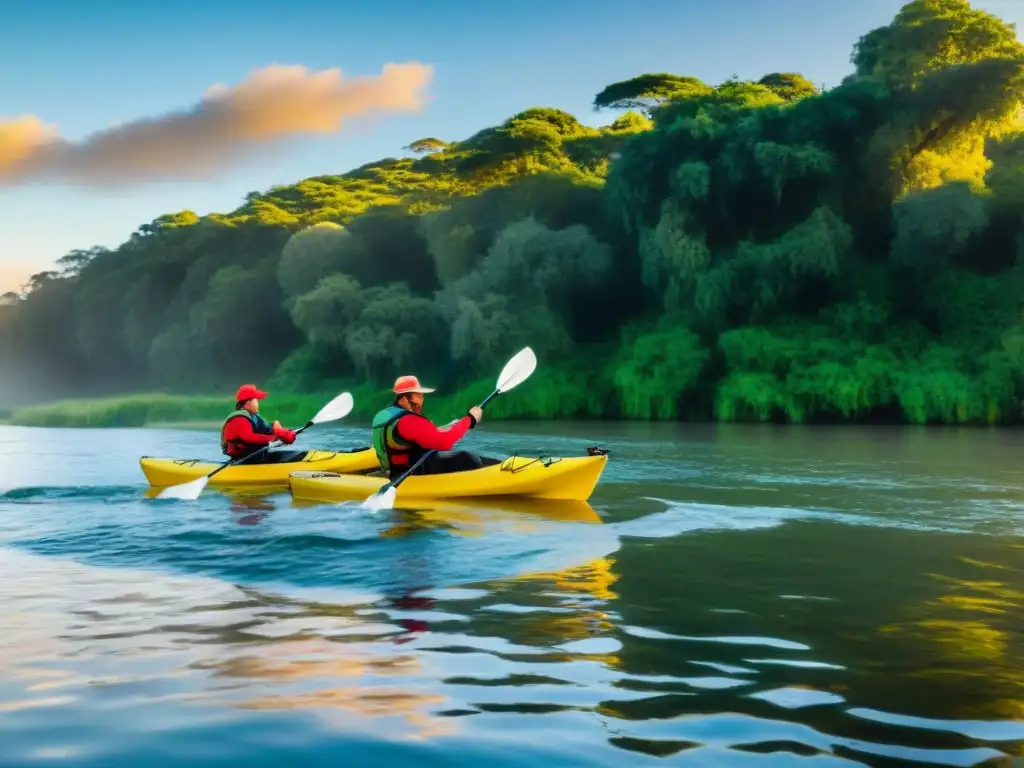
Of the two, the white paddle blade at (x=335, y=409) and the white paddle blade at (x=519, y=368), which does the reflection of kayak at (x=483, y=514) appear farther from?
the white paddle blade at (x=335, y=409)

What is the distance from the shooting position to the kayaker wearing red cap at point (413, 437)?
877cm

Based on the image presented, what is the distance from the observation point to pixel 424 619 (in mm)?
4891

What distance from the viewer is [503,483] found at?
9.27 meters

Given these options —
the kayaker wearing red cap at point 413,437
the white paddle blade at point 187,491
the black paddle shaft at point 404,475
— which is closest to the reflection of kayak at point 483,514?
the black paddle shaft at point 404,475

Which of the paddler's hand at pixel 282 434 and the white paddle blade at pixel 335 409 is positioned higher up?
the white paddle blade at pixel 335 409

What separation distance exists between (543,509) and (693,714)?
5.60m

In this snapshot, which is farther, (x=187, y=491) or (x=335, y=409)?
(x=335, y=409)

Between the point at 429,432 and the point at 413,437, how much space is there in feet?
0.54

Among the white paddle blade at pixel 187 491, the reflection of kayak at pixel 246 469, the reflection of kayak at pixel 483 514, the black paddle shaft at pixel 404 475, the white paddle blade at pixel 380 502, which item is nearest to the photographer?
the reflection of kayak at pixel 483 514

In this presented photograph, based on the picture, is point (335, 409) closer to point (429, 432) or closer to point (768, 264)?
point (429, 432)

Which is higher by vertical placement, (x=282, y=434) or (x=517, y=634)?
(x=282, y=434)

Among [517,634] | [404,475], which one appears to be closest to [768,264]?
[404,475]

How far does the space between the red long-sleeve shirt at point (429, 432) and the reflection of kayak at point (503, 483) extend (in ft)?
1.29

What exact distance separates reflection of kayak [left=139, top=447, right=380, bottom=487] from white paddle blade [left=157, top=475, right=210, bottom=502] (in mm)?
584
